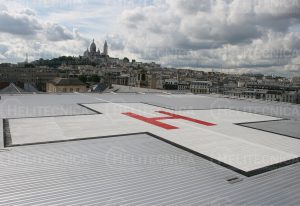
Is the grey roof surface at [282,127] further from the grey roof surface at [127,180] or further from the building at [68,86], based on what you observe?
the building at [68,86]

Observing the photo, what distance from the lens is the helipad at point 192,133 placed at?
912cm

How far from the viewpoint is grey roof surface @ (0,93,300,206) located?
612 centimetres

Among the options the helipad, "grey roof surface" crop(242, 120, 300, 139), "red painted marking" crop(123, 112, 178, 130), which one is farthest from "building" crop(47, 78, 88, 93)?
"grey roof surface" crop(242, 120, 300, 139)

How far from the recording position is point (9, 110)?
1773 cm

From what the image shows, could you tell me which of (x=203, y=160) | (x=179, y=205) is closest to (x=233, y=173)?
(x=203, y=160)

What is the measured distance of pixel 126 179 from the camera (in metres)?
7.11

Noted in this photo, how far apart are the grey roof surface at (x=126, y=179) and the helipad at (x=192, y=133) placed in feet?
2.28

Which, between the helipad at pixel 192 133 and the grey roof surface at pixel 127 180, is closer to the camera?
the grey roof surface at pixel 127 180

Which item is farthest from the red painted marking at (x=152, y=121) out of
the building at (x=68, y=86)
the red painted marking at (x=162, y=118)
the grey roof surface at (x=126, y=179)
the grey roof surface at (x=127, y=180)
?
the building at (x=68, y=86)

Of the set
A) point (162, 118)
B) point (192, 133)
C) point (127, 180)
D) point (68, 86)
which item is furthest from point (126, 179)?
point (68, 86)

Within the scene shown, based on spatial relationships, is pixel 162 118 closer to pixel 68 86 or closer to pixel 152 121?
pixel 152 121

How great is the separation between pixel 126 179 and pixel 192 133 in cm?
625

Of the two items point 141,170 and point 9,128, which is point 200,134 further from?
point 9,128

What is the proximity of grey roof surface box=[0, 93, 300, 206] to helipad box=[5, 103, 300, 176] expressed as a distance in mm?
696
